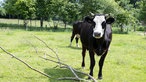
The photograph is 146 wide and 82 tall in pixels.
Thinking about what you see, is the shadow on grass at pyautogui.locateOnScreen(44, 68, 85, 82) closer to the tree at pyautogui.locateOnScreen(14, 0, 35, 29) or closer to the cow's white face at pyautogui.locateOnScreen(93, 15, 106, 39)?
the cow's white face at pyautogui.locateOnScreen(93, 15, 106, 39)

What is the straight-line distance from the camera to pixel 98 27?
721 centimetres

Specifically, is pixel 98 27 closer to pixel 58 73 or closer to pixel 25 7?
pixel 58 73

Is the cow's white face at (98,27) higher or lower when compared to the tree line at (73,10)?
higher

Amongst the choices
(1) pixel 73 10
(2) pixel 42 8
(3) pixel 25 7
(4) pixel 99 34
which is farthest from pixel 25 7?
(4) pixel 99 34

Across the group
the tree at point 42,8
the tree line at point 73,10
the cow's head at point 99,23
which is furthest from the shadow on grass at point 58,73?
the tree at point 42,8

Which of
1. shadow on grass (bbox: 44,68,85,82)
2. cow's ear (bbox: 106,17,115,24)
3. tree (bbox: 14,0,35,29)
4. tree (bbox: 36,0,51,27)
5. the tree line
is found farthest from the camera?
tree (bbox: 36,0,51,27)

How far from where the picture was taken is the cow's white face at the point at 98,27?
7012 millimetres

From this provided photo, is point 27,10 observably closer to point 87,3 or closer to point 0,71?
point 87,3

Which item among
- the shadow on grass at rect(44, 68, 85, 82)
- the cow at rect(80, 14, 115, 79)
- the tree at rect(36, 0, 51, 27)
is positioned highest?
the cow at rect(80, 14, 115, 79)

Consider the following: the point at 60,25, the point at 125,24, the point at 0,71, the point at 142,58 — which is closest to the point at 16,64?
the point at 0,71

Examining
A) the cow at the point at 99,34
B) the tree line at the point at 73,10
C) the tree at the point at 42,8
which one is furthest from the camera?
the tree at the point at 42,8

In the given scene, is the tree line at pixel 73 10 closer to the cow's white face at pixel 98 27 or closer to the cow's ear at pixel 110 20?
the cow's ear at pixel 110 20

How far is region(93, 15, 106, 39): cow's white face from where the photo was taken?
701 cm

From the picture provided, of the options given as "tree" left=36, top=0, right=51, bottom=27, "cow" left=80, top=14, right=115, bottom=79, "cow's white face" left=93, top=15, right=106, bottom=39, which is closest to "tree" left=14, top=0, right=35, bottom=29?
"tree" left=36, top=0, right=51, bottom=27
